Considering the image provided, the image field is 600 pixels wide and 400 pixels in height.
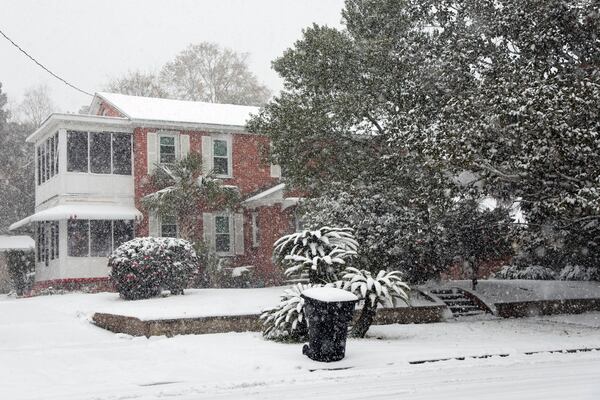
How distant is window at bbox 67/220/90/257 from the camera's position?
991 inches

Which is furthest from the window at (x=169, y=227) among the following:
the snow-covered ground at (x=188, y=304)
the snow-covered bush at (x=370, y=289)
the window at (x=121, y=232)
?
the snow-covered bush at (x=370, y=289)

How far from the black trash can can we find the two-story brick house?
13.9m

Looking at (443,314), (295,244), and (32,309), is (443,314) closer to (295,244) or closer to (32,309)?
(295,244)

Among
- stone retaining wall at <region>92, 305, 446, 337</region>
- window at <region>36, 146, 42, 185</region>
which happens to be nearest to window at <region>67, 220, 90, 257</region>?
window at <region>36, 146, 42, 185</region>

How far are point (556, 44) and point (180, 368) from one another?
10599mm

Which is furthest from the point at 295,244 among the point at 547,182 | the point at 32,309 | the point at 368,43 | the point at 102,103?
the point at 102,103

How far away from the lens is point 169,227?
86.8 feet

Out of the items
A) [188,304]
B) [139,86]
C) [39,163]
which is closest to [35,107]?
[139,86]

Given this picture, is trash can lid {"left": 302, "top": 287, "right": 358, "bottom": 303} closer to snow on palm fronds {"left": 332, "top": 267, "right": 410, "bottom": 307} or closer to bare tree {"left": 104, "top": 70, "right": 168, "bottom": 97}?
snow on palm fronds {"left": 332, "top": 267, "right": 410, "bottom": 307}

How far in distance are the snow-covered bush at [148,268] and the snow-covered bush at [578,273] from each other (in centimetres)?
1211

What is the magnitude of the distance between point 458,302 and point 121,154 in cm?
1397

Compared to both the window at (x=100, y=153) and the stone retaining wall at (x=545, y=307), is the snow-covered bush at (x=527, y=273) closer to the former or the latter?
the stone retaining wall at (x=545, y=307)

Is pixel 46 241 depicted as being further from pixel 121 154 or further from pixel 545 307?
pixel 545 307

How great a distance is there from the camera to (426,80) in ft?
53.7
